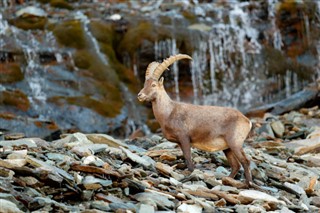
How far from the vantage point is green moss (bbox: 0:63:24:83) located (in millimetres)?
25828

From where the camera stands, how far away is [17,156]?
885 cm

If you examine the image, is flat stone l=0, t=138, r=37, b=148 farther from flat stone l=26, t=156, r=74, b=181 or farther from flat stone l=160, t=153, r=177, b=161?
flat stone l=160, t=153, r=177, b=161

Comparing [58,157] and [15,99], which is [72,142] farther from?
[15,99]

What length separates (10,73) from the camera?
26203 millimetres

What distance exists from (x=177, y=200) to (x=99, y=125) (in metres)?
16.2

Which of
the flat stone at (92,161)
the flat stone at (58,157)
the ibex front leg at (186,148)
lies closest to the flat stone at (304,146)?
the ibex front leg at (186,148)

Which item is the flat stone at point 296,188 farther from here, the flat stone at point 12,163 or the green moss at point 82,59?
the green moss at point 82,59

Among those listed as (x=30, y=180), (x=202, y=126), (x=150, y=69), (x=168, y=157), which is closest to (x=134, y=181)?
(x=30, y=180)

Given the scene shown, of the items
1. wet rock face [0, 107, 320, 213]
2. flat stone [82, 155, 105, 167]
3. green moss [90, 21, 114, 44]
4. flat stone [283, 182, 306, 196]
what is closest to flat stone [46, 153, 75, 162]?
wet rock face [0, 107, 320, 213]

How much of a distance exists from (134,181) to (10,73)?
18.9m

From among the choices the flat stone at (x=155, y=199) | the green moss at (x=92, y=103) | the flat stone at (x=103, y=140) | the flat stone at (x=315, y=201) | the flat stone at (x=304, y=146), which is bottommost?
the green moss at (x=92, y=103)

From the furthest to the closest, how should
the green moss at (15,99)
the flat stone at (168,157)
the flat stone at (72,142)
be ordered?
the green moss at (15,99) → the flat stone at (168,157) → the flat stone at (72,142)

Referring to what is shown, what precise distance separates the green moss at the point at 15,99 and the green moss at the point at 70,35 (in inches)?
177

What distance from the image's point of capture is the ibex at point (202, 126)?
34.9 ft
